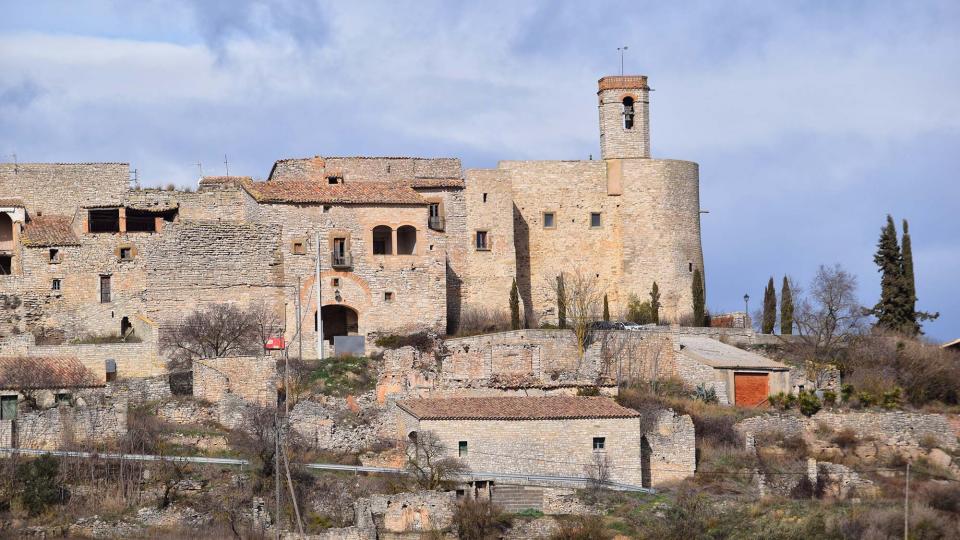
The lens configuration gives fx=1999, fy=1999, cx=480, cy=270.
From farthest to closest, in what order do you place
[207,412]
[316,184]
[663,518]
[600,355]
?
[316,184] < [600,355] < [207,412] < [663,518]

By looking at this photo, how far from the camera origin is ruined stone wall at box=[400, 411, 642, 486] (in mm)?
57375

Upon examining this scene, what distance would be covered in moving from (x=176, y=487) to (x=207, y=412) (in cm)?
468

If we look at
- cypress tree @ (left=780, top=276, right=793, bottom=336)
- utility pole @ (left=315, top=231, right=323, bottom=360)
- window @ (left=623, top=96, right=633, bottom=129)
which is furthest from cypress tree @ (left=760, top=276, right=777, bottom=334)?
utility pole @ (left=315, top=231, right=323, bottom=360)

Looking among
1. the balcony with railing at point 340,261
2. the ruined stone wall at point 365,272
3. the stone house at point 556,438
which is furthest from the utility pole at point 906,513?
the balcony with railing at point 340,261

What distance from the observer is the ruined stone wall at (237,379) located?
61.3 metres

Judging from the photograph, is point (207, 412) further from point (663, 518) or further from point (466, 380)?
point (663, 518)

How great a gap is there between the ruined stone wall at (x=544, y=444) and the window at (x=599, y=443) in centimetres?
9

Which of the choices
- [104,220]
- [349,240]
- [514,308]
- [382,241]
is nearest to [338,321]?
[349,240]

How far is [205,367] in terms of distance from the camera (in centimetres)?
6156

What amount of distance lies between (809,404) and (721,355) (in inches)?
191

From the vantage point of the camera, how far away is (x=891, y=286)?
70.1 meters

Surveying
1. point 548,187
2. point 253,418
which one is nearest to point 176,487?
point 253,418

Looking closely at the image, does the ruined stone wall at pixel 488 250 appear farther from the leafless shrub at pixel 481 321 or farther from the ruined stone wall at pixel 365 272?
the ruined stone wall at pixel 365 272

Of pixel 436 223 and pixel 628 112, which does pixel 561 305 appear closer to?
pixel 436 223
